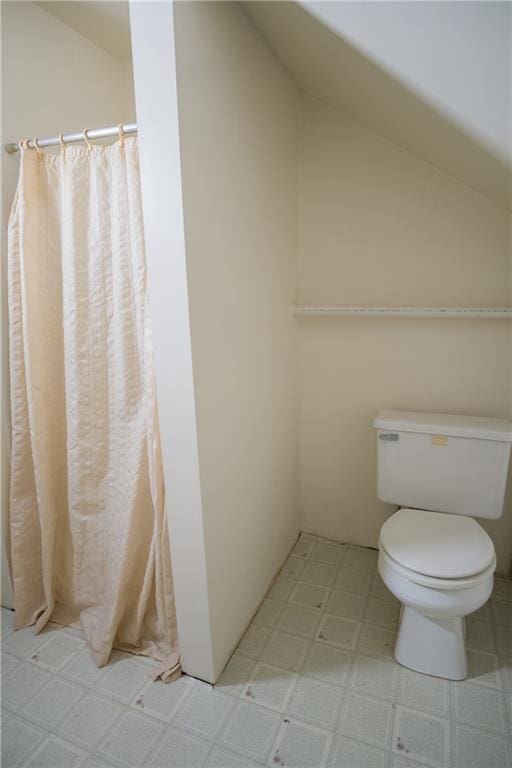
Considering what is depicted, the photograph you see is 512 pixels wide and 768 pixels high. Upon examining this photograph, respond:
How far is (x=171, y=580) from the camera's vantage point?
1556 mm

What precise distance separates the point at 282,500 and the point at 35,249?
4.80 feet

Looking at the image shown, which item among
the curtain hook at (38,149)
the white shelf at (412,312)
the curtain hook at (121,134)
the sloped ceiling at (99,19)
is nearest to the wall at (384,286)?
the white shelf at (412,312)

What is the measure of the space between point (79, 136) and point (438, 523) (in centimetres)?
182

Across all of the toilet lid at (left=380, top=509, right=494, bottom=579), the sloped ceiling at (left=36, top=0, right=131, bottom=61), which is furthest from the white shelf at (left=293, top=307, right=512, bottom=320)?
the sloped ceiling at (left=36, top=0, right=131, bottom=61)

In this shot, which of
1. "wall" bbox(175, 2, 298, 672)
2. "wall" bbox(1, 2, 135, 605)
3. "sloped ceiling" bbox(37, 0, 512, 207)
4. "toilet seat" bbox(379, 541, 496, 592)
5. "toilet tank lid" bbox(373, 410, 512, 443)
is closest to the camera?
"sloped ceiling" bbox(37, 0, 512, 207)

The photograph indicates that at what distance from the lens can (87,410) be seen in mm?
1578

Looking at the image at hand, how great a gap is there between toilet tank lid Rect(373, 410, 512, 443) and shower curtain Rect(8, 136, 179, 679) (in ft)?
3.17

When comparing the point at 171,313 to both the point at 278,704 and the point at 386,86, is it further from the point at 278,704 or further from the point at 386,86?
the point at 278,704

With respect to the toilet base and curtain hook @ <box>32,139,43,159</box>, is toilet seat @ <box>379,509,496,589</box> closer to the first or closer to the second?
the toilet base

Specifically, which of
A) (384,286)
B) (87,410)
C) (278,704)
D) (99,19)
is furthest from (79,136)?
(278,704)

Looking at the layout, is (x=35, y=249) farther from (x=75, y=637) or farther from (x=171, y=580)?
(x=75, y=637)

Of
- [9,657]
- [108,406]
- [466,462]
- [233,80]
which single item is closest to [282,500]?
[466,462]

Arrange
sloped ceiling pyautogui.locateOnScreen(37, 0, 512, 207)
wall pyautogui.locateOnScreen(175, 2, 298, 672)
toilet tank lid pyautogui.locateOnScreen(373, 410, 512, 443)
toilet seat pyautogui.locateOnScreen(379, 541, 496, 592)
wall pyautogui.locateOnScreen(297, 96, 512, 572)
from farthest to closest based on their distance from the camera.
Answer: wall pyautogui.locateOnScreen(297, 96, 512, 572), toilet tank lid pyautogui.locateOnScreen(373, 410, 512, 443), toilet seat pyautogui.locateOnScreen(379, 541, 496, 592), wall pyautogui.locateOnScreen(175, 2, 298, 672), sloped ceiling pyautogui.locateOnScreen(37, 0, 512, 207)

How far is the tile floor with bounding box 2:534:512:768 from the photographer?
1.30 m
